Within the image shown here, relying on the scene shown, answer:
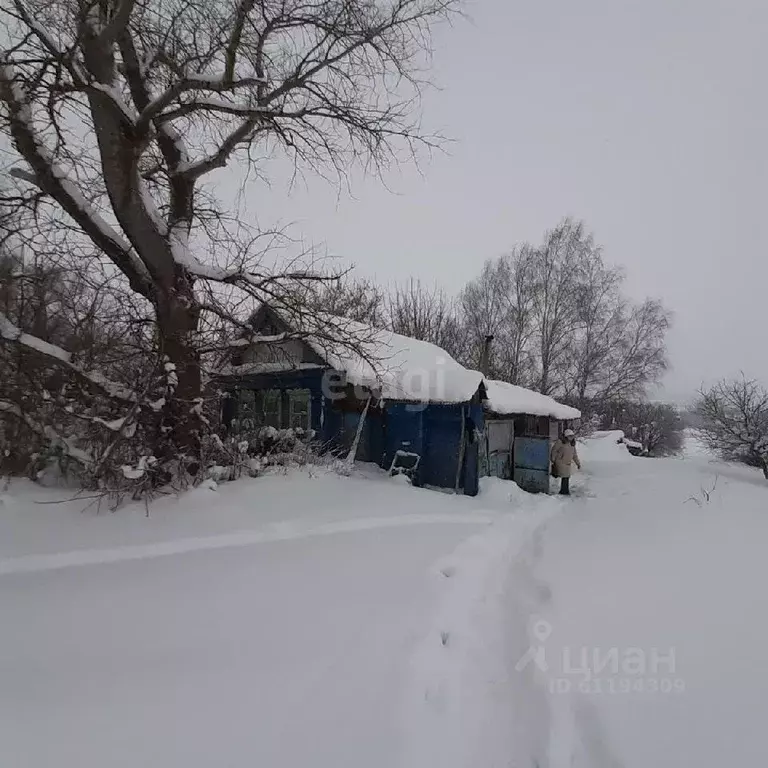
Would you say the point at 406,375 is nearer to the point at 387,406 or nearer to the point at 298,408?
the point at 387,406

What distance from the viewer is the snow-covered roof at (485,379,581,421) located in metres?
11.0

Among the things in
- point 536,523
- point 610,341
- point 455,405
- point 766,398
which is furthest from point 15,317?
point 610,341

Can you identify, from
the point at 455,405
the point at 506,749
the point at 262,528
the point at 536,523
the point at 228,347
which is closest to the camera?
the point at 506,749

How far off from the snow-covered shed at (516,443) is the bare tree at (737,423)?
9.38 metres

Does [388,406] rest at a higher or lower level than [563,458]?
higher

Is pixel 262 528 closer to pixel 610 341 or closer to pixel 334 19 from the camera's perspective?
pixel 334 19

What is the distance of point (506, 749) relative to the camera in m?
2.48

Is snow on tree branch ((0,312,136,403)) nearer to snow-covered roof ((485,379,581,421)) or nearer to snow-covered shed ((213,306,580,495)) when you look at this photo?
snow-covered shed ((213,306,580,495))

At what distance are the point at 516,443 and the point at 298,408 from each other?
6168 mm

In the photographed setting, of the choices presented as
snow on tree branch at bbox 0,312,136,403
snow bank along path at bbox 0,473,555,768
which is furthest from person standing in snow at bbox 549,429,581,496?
snow on tree branch at bbox 0,312,136,403

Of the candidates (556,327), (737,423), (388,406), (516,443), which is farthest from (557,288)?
(388,406)

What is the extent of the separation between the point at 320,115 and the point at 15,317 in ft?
17.3

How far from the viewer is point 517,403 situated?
12086 millimetres

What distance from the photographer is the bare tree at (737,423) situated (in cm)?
1684
